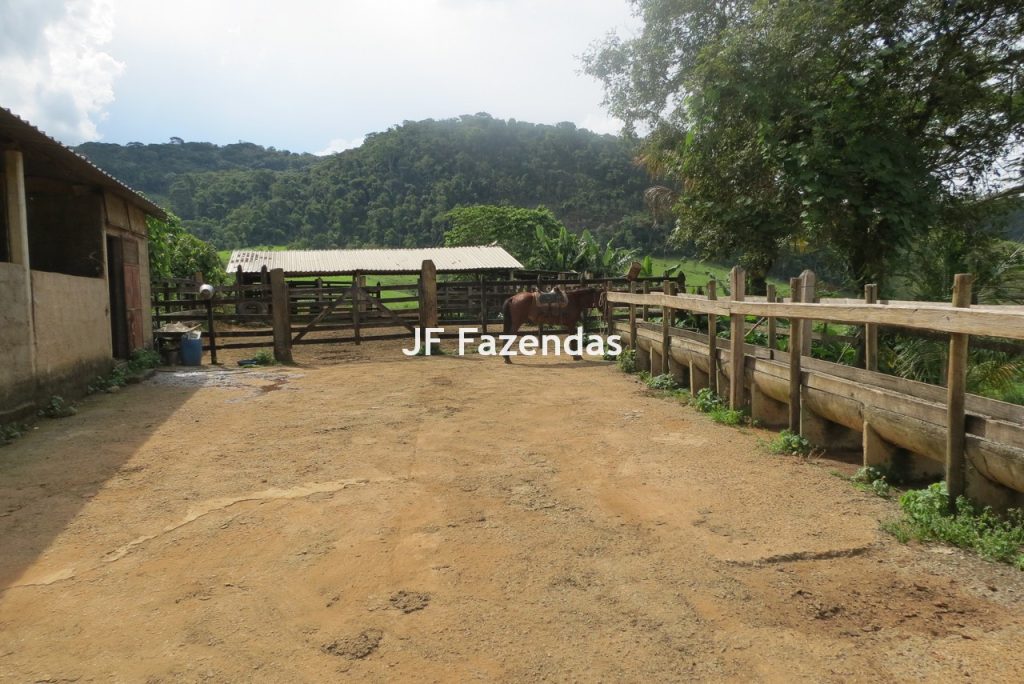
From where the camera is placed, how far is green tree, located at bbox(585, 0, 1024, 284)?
28.9 feet

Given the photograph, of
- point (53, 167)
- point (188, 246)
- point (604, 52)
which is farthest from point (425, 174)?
A: point (53, 167)

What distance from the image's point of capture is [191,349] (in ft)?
38.1

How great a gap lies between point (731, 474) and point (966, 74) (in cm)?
875

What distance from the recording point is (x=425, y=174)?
62125mm

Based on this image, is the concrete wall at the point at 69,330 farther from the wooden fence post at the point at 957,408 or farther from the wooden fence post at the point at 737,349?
the wooden fence post at the point at 957,408

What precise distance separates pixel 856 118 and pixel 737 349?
15.5ft

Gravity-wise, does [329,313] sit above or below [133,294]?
below

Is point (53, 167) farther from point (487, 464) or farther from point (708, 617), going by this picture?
point (708, 617)

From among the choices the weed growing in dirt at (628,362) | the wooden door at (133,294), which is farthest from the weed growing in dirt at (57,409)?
the weed growing in dirt at (628,362)

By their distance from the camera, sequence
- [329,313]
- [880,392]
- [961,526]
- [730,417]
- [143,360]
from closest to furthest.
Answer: [961,526]
[880,392]
[730,417]
[143,360]
[329,313]

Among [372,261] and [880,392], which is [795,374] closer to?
[880,392]

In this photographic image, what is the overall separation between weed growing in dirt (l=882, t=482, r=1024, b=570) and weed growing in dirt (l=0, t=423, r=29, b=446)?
7.36 meters

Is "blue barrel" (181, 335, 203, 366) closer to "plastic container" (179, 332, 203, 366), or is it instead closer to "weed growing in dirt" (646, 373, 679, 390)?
"plastic container" (179, 332, 203, 366)

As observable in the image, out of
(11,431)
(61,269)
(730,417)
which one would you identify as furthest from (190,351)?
(730,417)
